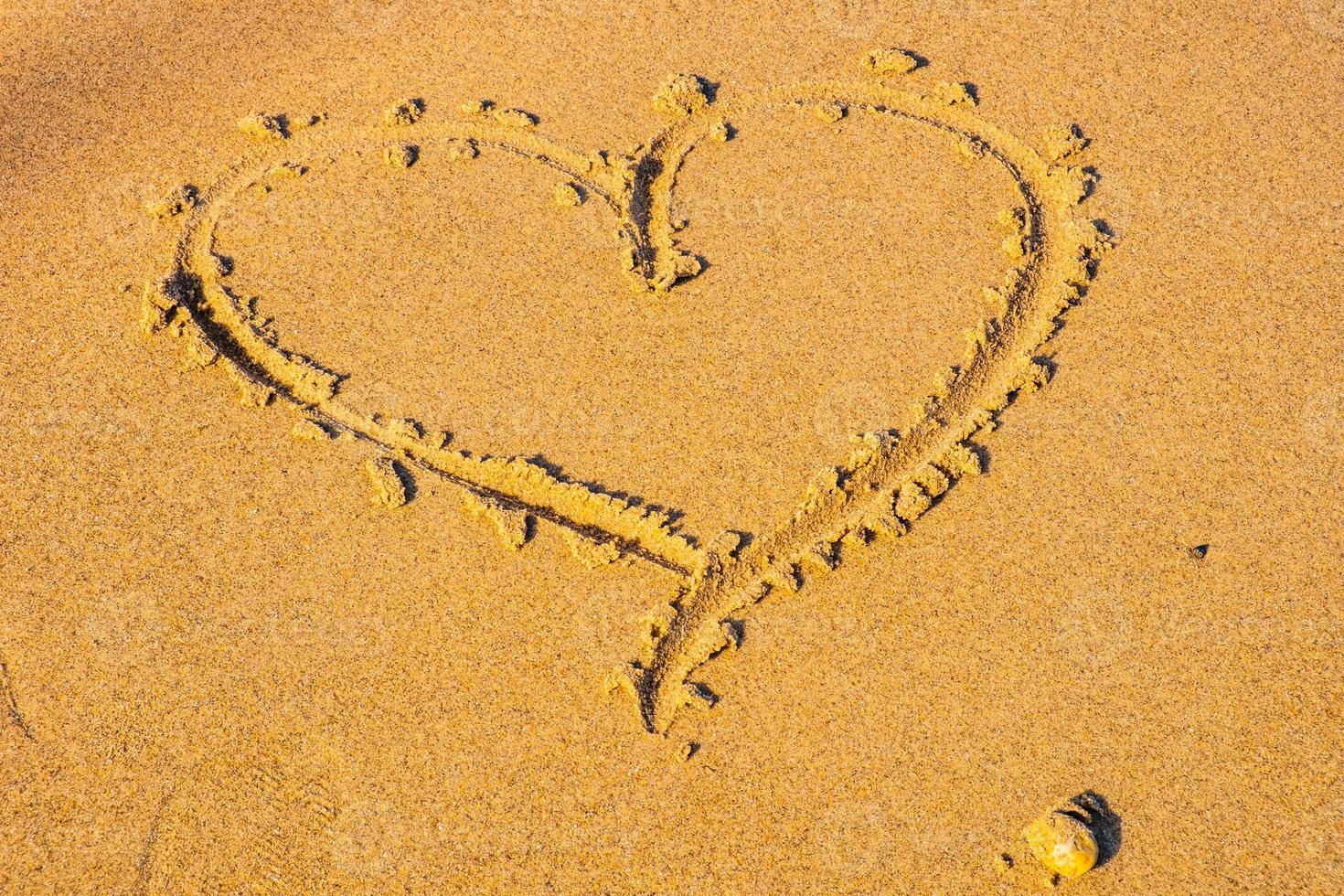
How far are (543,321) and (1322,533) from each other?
2.55 meters

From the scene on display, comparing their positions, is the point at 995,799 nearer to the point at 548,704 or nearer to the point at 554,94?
the point at 548,704

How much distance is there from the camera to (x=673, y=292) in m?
3.55

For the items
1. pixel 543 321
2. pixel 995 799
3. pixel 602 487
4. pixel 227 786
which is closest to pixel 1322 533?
pixel 995 799

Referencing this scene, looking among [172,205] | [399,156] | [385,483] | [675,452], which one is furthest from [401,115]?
[675,452]

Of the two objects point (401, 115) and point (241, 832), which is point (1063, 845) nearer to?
point (241, 832)

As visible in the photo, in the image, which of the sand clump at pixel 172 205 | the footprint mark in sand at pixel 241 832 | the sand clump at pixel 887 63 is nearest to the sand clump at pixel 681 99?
the sand clump at pixel 887 63

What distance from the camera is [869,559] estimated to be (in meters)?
2.96

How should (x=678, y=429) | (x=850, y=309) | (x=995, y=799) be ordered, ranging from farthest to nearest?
(x=850, y=309)
(x=678, y=429)
(x=995, y=799)

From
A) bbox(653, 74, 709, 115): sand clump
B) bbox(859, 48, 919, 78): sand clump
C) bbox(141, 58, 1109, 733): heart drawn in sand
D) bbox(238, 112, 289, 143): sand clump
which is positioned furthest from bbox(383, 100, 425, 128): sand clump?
bbox(859, 48, 919, 78): sand clump

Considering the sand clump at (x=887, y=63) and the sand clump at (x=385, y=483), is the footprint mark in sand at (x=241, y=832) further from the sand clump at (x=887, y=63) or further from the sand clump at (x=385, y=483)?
the sand clump at (x=887, y=63)

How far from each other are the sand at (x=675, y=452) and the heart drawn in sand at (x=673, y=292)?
2 centimetres

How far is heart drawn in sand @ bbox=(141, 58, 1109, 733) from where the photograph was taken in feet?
9.61

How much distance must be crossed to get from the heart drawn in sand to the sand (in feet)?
0.05

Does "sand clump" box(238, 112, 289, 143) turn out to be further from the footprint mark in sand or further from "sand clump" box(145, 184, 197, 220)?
the footprint mark in sand
